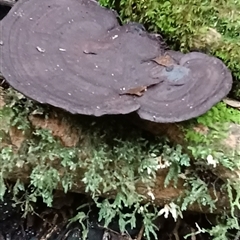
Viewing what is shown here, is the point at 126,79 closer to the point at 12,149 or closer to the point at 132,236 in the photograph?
the point at 12,149

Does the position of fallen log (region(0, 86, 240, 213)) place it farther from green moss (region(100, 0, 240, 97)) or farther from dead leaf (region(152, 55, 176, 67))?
green moss (region(100, 0, 240, 97))

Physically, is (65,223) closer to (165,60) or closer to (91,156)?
(91,156)

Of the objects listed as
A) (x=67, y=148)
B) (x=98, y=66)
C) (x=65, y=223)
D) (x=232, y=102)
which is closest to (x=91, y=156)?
(x=67, y=148)

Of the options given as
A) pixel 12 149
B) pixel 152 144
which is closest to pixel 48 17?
pixel 12 149

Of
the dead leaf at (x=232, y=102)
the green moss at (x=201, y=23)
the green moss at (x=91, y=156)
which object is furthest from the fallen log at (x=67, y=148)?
the green moss at (x=201, y=23)

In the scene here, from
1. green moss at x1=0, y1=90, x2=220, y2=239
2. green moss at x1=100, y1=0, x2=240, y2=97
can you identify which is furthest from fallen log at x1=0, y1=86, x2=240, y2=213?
green moss at x1=100, y1=0, x2=240, y2=97

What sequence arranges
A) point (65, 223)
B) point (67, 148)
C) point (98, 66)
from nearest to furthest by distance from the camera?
point (98, 66) < point (67, 148) < point (65, 223)
